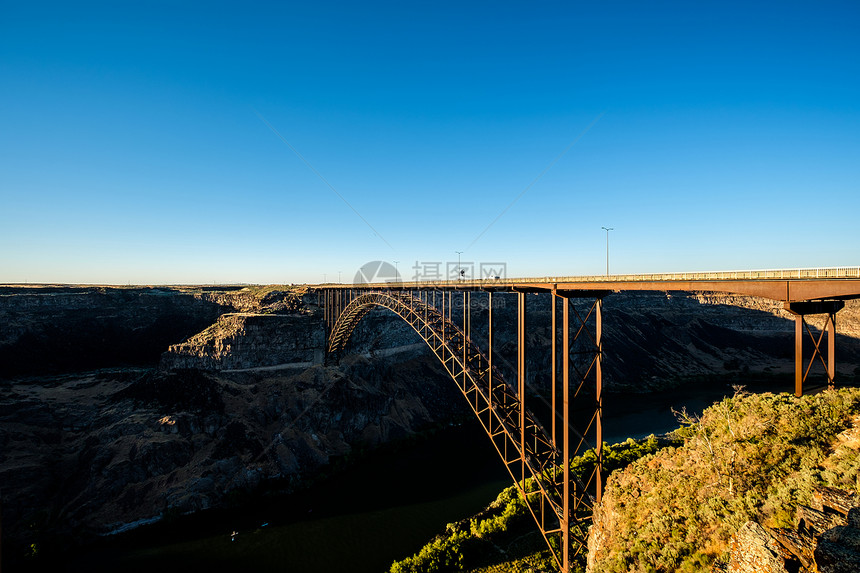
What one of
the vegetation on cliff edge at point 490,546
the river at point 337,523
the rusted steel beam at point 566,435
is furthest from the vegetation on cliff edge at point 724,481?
the river at point 337,523

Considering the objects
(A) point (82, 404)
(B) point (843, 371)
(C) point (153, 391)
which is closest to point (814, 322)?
(B) point (843, 371)

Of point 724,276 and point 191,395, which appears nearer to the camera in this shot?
point 724,276

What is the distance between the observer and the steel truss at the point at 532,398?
582 inches

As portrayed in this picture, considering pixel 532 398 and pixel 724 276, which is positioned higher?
pixel 724 276

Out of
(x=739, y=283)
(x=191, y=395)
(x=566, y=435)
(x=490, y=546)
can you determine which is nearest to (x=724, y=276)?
(x=739, y=283)

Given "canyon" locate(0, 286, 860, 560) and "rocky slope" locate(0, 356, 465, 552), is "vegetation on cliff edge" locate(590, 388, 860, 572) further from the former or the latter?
"rocky slope" locate(0, 356, 465, 552)

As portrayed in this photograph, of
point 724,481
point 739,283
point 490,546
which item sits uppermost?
point 739,283

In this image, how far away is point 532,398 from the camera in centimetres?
5541

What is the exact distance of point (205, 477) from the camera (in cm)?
3044

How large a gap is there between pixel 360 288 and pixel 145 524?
983 inches

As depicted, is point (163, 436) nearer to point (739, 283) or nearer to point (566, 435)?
point (566, 435)

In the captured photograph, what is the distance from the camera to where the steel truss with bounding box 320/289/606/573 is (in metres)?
14.8

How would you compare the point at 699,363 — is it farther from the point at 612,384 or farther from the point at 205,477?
the point at 205,477

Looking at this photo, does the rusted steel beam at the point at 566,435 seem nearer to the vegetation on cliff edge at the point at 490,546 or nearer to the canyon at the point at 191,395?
the vegetation on cliff edge at the point at 490,546
